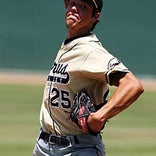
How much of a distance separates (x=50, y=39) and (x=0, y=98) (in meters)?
10.2

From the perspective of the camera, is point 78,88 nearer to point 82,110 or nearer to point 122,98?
point 82,110

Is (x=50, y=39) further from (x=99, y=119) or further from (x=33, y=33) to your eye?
(x=99, y=119)

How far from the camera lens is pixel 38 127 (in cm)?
1286

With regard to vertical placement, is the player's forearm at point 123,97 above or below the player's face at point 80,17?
below

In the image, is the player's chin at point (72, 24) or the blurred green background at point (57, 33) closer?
the player's chin at point (72, 24)

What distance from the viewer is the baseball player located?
168 inches

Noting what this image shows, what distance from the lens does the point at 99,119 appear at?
4.09 m

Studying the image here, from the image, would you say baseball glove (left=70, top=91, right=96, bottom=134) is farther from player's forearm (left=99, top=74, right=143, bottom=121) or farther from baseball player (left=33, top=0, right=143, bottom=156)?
player's forearm (left=99, top=74, right=143, bottom=121)

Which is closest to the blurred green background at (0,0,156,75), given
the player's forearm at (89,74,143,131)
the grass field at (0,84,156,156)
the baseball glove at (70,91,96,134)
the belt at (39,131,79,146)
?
the grass field at (0,84,156,156)

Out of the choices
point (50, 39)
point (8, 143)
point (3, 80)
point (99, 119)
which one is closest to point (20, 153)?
point (8, 143)

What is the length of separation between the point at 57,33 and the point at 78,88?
2342 cm

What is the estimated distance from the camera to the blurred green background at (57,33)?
90.3 ft

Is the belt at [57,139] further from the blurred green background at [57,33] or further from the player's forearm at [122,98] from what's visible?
the blurred green background at [57,33]

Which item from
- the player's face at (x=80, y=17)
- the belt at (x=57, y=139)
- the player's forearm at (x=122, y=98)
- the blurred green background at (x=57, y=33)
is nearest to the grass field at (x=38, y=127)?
the belt at (x=57, y=139)
